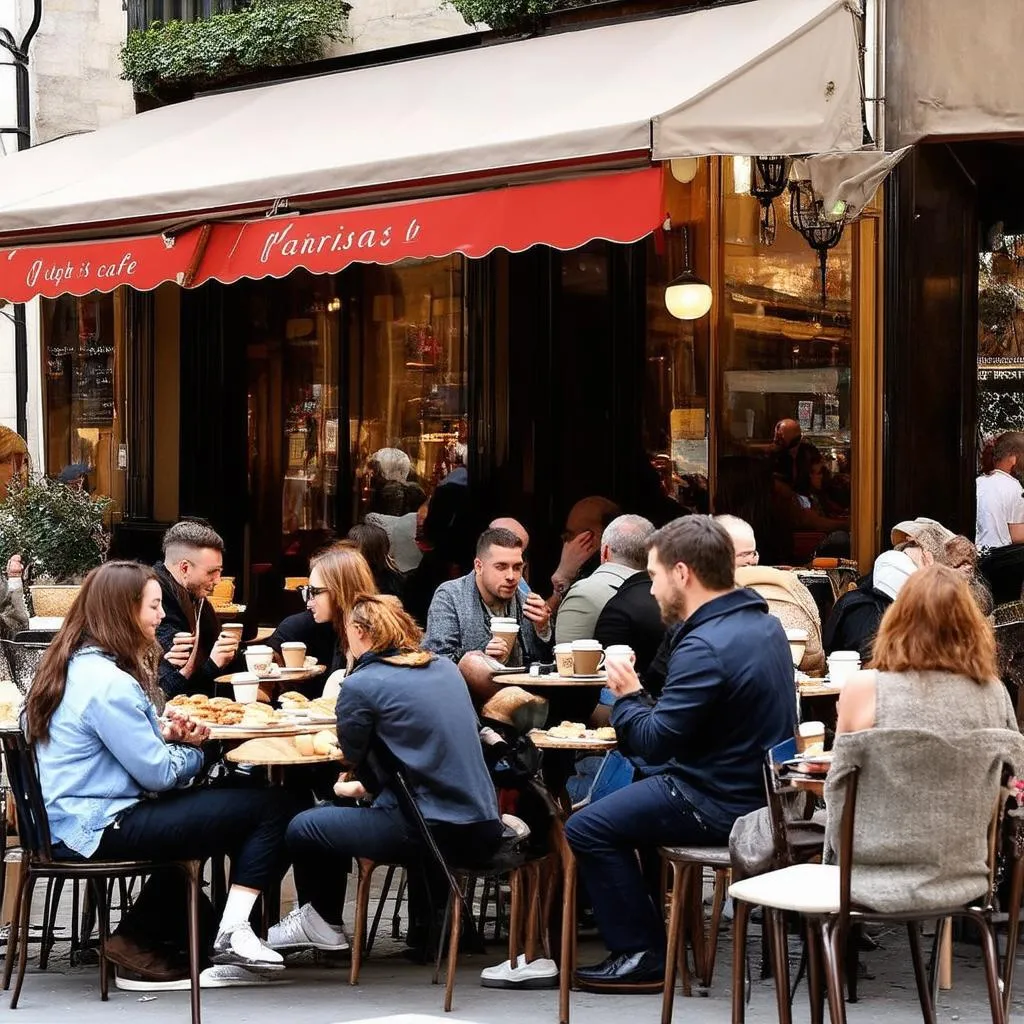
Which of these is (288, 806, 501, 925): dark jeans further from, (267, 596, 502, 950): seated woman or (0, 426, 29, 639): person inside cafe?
(0, 426, 29, 639): person inside cafe

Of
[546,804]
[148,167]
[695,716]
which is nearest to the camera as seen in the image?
[695,716]

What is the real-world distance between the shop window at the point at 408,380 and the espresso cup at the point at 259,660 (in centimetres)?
453

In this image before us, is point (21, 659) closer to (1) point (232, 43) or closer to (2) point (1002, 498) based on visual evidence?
(2) point (1002, 498)

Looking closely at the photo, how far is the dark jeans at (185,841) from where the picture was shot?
247 inches

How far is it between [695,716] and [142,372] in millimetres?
8906

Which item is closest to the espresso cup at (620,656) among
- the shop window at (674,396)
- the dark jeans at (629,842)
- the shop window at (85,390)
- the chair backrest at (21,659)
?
the dark jeans at (629,842)

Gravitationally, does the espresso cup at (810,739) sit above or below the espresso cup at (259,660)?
below

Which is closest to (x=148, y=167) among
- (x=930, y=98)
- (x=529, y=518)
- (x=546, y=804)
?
(x=529, y=518)

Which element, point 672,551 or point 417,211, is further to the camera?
point 417,211

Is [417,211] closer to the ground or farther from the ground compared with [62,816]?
farther from the ground

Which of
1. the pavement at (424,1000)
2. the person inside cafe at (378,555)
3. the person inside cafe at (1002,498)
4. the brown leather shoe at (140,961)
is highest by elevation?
the person inside cafe at (1002,498)

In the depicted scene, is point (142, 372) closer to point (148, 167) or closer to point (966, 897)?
point (148, 167)

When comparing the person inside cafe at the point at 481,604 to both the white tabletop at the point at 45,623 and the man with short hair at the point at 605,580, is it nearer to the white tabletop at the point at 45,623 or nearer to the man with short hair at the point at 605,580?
the man with short hair at the point at 605,580

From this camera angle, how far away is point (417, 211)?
8.49 m
